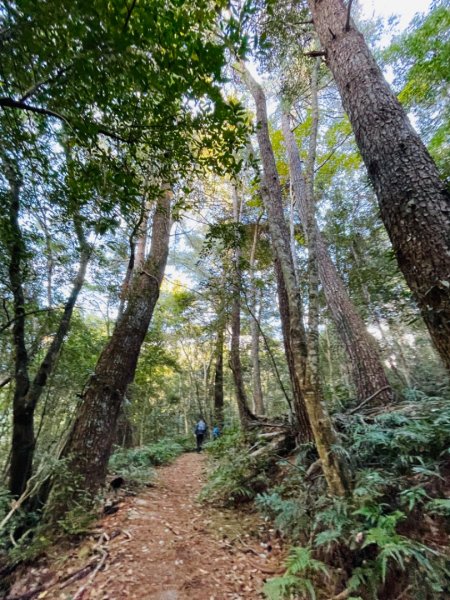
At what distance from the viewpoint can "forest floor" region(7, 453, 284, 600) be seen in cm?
232

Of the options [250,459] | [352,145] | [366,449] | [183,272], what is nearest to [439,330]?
[366,449]

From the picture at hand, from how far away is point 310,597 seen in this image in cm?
207

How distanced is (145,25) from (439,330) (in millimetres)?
3117

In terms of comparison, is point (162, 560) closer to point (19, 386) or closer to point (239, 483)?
point (239, 483)

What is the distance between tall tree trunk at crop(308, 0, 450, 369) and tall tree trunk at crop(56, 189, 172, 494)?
2.40 meters

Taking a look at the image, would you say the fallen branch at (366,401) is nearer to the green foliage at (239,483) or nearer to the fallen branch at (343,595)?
the green foliage at (239,483)

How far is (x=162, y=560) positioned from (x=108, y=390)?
219 cm

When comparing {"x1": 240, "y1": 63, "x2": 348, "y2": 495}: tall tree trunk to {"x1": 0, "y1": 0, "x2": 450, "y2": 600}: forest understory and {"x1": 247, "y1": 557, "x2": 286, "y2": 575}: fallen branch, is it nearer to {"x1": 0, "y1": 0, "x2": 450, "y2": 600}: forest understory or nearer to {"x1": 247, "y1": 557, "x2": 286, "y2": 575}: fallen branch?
{"x1": 0, "y1": 0, "x2": 450, "y2": 600}: forest understory

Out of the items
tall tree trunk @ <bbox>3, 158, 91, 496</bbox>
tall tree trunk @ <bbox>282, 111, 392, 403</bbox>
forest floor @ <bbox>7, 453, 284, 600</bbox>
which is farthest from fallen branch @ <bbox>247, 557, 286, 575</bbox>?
tall tree trunk @ <bbox>3, 158, 91, 496</bbox>

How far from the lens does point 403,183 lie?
2348 mm

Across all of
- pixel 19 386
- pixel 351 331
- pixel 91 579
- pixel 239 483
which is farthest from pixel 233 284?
pixel 91 579

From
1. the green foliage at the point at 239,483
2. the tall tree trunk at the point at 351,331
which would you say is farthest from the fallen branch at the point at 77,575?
the tall tree trunk at the point at 351,331

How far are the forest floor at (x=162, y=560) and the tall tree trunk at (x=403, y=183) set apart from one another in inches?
104

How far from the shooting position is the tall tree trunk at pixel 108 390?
12.3 ft
